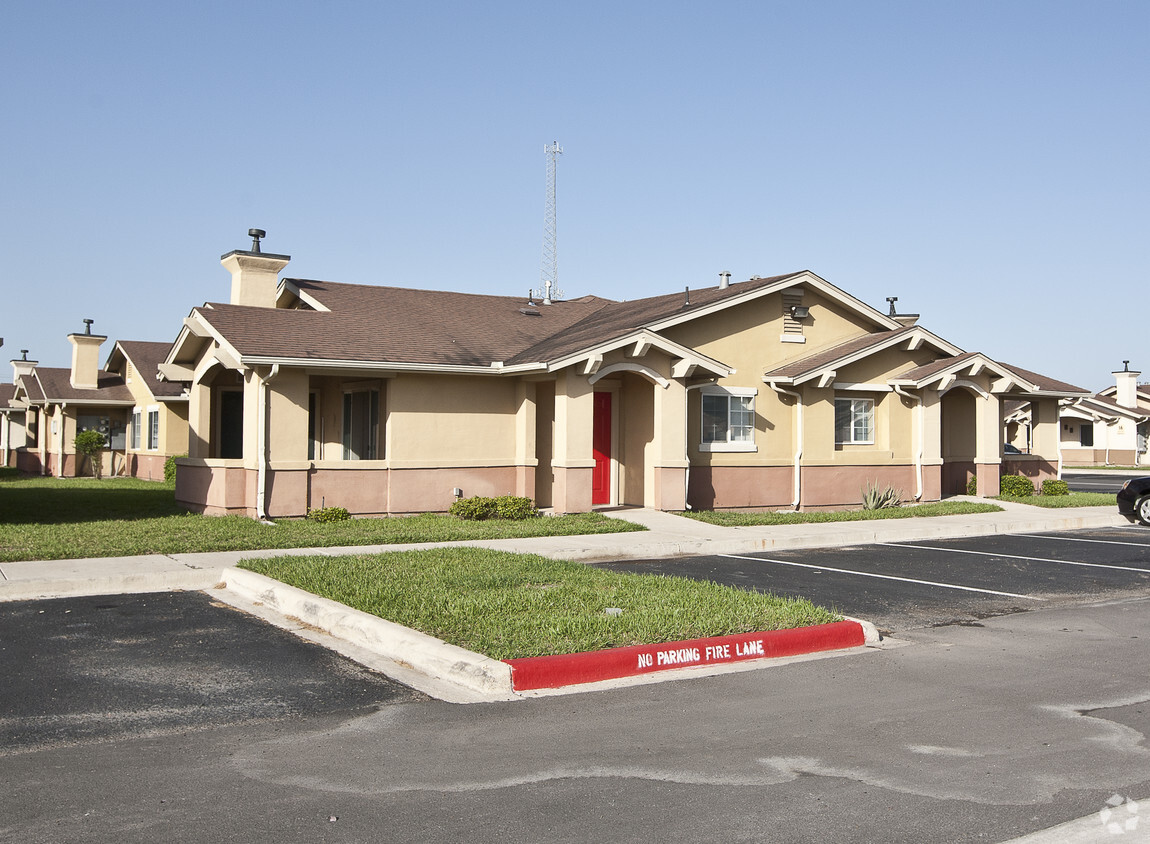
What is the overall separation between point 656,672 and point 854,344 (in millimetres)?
16400

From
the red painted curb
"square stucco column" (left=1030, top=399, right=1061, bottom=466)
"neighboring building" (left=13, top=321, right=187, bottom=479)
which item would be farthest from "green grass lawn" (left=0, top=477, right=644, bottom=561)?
"square stucco column" (left=1030, top=399, right=1061, bottom=466)

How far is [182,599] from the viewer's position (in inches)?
450

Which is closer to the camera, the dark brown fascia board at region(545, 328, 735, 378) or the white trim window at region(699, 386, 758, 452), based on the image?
the dark brown fascia board at region(545, 328, 735, 378)

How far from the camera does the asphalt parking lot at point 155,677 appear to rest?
6715mm

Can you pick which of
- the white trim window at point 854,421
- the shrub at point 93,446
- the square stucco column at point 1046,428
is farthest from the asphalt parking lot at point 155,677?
the shrub at point 93,446

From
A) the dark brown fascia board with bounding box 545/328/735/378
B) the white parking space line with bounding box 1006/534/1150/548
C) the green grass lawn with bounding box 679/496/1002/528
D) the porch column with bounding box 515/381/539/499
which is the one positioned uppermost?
the dark brown fascia board with bounding box 545/328/735/378

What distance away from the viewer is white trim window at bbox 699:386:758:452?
21594 millimetres

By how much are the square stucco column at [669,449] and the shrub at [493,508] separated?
254 cm

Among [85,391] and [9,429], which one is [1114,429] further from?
[9,429]

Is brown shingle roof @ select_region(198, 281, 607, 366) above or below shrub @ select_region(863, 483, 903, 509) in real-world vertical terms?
above

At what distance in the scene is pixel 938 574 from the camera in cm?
1362

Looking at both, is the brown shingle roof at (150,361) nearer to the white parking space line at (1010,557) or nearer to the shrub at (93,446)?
the shrub at (93,446)

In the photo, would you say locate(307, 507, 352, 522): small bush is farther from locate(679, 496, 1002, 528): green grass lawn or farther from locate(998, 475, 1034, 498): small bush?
locate(998, 475, 1034, 498): small bush

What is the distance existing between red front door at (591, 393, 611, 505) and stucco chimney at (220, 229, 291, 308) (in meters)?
7.56
